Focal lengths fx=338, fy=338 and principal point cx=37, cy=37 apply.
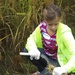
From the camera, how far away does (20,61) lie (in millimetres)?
4359

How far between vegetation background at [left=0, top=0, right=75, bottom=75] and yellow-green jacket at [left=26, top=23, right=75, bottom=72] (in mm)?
665

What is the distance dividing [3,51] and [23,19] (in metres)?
0.49

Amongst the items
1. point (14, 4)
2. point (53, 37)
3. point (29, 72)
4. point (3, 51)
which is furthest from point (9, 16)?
point (53, 37)

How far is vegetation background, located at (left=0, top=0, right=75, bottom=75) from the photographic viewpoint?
429cm

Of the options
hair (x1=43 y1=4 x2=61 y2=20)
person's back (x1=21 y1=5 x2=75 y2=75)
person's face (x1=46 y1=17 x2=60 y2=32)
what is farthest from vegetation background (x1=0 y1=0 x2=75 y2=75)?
person's face (x1=46 y1=17 x2=60 y2=32)

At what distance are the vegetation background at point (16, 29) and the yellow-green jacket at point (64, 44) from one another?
2.18 feet

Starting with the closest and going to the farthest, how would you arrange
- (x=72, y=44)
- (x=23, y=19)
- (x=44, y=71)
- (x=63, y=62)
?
(x=72, y=44)
(x=63, y=62)
(x=44, y=71)
(x=23, y=19)

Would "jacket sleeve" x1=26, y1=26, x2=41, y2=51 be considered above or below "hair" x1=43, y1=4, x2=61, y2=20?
below

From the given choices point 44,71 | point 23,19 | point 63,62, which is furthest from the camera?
point 23,19

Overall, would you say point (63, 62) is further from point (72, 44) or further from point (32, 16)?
point (32, 16)

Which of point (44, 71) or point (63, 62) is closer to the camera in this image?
point (63, 62)

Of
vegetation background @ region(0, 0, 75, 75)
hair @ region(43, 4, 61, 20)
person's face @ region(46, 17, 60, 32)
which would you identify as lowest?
vegetation background @ region(0, 0, 75, 75)

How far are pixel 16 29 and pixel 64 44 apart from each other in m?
1.17

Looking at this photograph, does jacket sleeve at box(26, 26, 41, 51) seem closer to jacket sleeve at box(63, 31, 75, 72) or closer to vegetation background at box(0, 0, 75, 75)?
jacket sleeve at box(63, 31, 75, 72)
